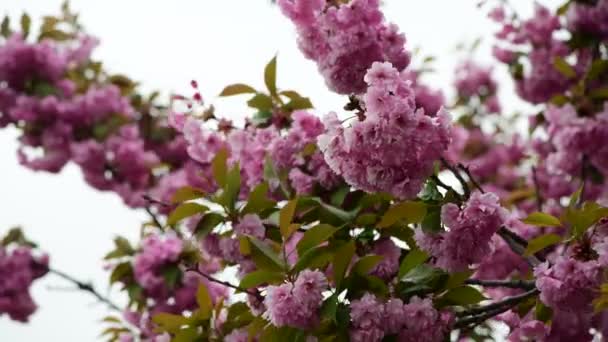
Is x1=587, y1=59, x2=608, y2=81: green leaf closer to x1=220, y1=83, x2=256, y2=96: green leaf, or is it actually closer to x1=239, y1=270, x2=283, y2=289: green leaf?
x1=220, y1=83, x2=256, y2=96: green leaf

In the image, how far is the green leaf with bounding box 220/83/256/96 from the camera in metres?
2.35

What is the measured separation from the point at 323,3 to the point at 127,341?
1.97 metres

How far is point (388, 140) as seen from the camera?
1.51 m

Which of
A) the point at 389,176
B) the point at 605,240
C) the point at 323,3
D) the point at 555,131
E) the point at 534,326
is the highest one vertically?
the point at 555,131

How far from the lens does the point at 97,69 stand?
4.71 metres

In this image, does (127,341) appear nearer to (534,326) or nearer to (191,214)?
(191,214)

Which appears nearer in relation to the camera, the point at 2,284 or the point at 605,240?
the point at 605,240

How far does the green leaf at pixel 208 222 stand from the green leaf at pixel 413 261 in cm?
56

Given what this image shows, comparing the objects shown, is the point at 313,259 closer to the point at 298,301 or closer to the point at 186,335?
the point at 298,301

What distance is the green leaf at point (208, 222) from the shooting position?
2023mm

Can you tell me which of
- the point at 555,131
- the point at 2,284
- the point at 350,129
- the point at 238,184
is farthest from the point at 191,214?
the point at 2,284

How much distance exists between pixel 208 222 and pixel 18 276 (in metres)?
2.39

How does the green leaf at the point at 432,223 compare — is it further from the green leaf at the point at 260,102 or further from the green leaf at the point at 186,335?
the green leaf at the point at 260,102

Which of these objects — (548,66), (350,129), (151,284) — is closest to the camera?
(350,129)
